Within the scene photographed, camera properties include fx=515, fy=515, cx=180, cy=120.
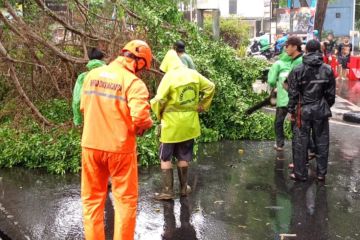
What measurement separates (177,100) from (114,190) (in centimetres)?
167

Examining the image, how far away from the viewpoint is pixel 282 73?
8.05 metres

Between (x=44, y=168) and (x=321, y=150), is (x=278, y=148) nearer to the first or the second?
(x=321, y=150)

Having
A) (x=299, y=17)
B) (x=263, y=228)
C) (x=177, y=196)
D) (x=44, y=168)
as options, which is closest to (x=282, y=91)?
(x=177, y=196)

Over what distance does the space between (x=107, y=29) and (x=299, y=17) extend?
9.82m

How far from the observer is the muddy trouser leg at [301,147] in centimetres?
684

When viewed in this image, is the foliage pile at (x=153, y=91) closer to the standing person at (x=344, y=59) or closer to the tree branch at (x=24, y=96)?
the tree branch at (x=24, y=96)

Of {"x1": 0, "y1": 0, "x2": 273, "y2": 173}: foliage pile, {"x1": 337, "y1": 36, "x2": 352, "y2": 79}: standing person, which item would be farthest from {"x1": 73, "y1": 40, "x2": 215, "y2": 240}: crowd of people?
{"x1": 337, "y1": 36, "x2": 352, "y2": 79}: standing person

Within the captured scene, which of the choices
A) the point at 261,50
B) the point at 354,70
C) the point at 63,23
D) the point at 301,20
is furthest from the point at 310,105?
the point at 261,50

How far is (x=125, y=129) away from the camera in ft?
14.0

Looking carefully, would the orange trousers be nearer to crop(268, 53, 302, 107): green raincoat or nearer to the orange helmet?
the orange helmet

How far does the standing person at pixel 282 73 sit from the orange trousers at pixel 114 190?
13.5ft

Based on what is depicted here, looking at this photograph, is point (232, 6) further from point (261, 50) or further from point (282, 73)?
point (282, 73)

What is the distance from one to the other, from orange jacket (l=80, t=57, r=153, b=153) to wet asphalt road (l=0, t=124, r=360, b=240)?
1298 millimetres

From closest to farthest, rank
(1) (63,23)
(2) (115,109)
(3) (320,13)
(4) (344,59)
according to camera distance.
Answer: (2) (115,109) → (1) (63,23) → (4) (344,59) → (3) (320,13)
